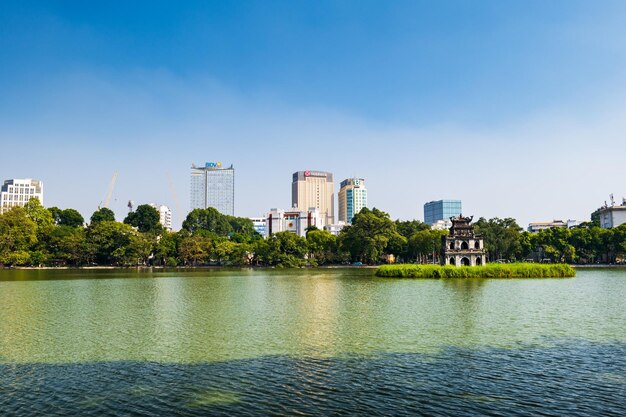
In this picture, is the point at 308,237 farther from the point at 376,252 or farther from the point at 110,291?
the point at 110,291

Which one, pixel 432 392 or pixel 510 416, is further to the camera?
pixel 432 392

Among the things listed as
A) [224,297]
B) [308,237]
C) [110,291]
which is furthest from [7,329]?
[308,237]

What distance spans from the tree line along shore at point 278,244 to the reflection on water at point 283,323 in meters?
68.3

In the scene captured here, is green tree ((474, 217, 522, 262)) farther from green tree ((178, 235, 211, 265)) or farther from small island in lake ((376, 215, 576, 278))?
green tree ((178, 235, 211, 265))

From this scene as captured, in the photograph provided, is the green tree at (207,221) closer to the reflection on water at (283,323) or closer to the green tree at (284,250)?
the green tree at (284,250)

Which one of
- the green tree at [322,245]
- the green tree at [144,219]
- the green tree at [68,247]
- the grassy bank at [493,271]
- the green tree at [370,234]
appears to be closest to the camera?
the grassy bank at [493,271]

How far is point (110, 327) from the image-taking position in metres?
26.1

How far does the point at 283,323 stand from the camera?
1077 inches

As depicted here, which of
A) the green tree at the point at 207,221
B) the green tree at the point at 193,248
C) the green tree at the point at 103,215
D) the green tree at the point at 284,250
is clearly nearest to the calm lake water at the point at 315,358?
the green tree at the point at 284,250

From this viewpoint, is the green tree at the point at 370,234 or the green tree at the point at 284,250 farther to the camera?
the green tree at the point at 284,250

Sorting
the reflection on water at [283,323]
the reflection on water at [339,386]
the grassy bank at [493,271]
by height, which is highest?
the grassy bank at [493,271]

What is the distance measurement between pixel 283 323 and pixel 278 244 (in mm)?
85583

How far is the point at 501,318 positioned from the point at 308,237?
3860 inches

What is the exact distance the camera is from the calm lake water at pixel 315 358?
13602 mm
